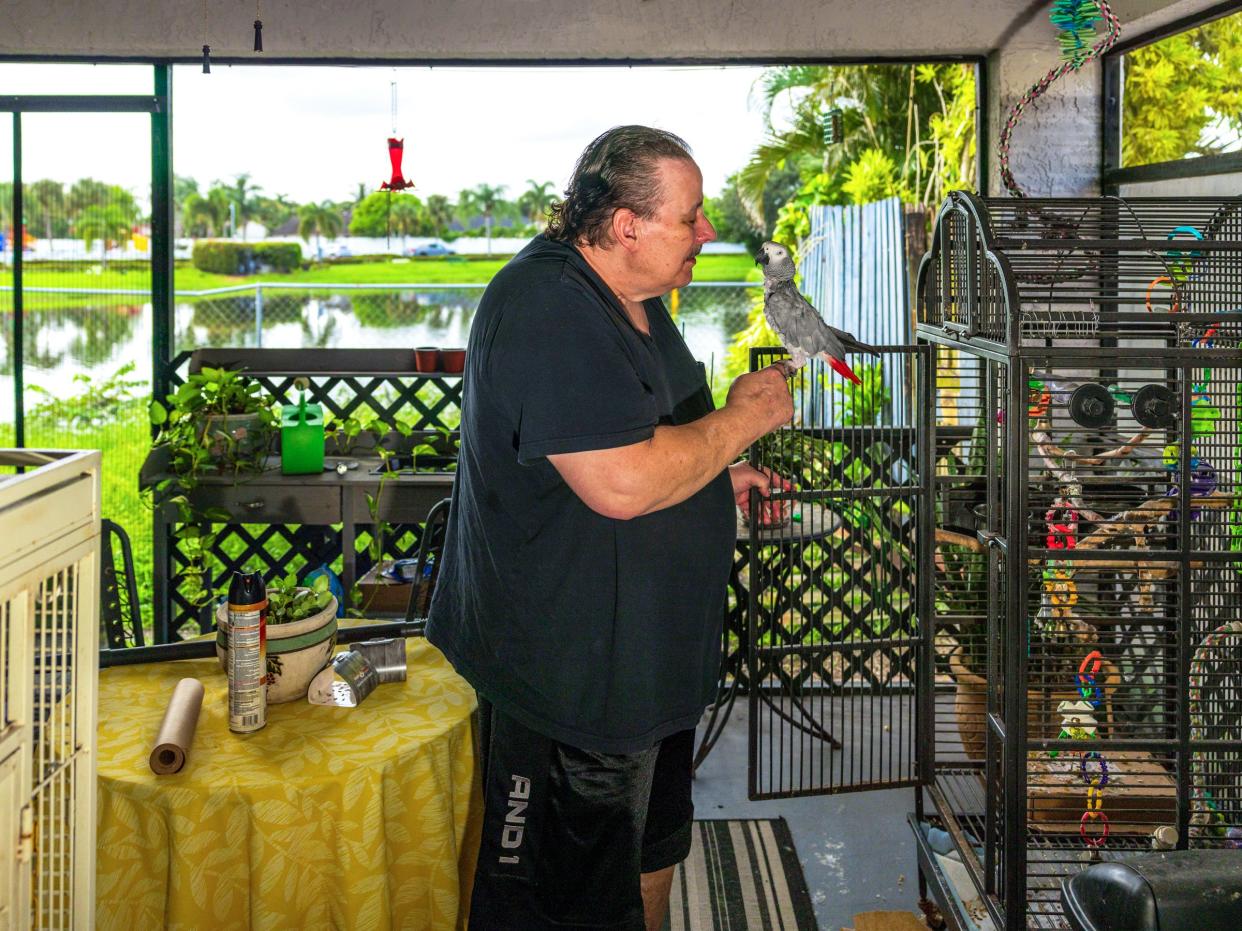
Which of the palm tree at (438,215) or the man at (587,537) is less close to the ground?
the palm tree at (438,215)

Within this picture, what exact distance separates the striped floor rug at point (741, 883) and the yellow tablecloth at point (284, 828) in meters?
1.00

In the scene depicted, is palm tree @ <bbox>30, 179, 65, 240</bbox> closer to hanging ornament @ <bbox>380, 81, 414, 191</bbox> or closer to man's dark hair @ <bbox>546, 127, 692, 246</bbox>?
hanging ornament @ <bbox>380, 81, 414, 191</bbox>

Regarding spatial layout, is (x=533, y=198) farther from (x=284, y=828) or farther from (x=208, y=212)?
(x=284, y=828)

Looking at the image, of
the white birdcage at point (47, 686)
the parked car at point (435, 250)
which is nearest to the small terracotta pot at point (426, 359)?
the white birdcage at point (47, 686)

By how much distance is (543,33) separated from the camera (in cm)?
390

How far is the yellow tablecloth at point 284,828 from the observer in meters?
1.66

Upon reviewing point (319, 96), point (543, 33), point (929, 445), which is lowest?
point (929, 445)

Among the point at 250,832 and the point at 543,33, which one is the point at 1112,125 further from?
the point at 250,832

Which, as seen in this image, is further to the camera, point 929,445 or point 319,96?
point 319,96

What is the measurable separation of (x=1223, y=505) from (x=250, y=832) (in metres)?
1.91

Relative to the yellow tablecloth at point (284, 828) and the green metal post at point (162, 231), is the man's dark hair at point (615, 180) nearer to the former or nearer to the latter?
the yellow tablecloth at point (284, 828)

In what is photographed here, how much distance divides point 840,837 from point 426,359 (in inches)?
98.2

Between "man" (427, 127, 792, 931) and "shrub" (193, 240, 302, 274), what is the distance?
9682mm

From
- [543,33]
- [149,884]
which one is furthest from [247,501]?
[149,884]
